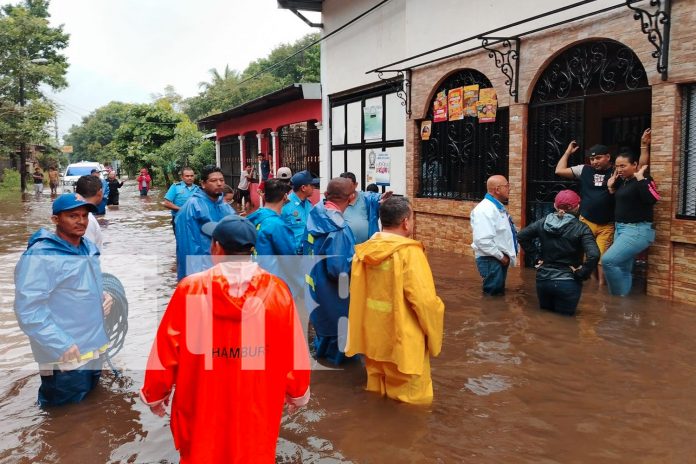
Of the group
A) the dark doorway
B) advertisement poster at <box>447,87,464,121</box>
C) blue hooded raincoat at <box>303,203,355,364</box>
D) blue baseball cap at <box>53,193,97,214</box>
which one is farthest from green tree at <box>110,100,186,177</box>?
blue baseball cap at <box>53,193,97,214</box>

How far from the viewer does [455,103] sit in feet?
36.3

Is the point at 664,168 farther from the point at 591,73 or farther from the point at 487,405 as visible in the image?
the point at 487,405

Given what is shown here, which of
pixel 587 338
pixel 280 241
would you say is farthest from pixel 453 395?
pixel 280 241

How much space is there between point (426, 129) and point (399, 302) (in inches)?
324

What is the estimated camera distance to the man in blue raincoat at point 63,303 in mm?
4012

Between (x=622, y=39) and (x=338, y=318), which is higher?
(x=622, y=39)

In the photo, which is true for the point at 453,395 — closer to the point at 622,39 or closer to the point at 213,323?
the point at 213,323

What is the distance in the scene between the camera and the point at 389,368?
4.47 meters

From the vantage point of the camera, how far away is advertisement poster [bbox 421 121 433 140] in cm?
1184

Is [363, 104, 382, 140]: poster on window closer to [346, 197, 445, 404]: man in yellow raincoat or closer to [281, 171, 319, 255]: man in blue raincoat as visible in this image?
[281, 171, 319, 255]: man in blue raincoat

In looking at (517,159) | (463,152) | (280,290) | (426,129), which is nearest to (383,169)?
(426,129)

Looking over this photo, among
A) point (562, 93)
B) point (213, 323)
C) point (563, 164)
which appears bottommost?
point (213, 323)

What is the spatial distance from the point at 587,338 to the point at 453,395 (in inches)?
79.0

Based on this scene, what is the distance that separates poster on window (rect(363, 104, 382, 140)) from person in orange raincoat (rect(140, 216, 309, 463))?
1124cm
